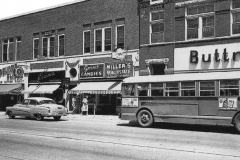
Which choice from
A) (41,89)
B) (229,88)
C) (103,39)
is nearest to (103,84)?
(103,39)

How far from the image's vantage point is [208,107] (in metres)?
14.7

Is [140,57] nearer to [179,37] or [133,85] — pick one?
[179,37]

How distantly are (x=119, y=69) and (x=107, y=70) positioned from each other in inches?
49.5

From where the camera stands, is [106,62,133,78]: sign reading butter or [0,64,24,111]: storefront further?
[0,64,24,111]: storefront

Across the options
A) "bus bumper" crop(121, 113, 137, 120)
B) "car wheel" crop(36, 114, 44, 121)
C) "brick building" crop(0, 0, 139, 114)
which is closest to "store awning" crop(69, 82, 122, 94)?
"brick building" crop(0, 0, 139, 114)

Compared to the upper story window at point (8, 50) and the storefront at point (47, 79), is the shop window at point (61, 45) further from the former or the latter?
the upper story window at point (8, 50)

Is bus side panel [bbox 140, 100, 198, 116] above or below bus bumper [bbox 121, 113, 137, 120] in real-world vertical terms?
above

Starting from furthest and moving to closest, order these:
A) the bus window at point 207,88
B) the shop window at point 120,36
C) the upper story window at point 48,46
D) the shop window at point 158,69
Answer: the upper story window at point 48,46 → the shop window at point 120,36 → the shop window at point 158,69 → the bus window at point 207,88

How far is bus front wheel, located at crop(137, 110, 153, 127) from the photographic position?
53.9ft

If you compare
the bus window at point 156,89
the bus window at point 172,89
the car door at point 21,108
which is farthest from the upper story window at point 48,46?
the bus window at point 172,89

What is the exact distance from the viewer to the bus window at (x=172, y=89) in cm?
1572

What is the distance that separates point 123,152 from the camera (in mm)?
8781

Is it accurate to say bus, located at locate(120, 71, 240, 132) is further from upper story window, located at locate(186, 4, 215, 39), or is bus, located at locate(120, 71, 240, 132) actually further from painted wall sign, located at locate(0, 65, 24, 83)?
painted wall sign, located at locate(0, 65, 24, 83)

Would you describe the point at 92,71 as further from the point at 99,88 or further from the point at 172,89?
the point at 172,89
